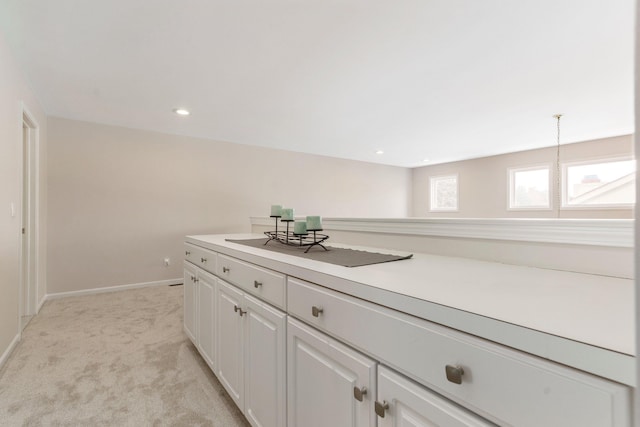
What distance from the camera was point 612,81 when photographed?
9.19ft

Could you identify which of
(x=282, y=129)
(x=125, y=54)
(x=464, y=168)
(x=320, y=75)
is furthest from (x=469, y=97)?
(x=464, y=168)

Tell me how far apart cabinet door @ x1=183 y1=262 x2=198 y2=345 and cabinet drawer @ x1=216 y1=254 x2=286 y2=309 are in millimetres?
553

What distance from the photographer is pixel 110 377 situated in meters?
1.88

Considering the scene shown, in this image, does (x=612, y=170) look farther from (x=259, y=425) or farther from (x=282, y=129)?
(x=259, y=425)

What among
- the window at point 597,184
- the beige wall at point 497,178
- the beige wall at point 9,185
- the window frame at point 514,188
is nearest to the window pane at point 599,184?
the window at point 597,184

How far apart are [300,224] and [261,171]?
147 inches

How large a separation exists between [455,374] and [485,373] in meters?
0.06

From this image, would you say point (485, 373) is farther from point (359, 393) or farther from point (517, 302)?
point (359, 393)

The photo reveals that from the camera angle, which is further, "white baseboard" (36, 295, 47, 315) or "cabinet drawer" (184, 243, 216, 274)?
"white baseboard" (36, 295, 47, 315)

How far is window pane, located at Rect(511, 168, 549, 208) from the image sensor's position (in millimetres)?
5535

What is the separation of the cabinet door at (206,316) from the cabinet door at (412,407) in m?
1.27

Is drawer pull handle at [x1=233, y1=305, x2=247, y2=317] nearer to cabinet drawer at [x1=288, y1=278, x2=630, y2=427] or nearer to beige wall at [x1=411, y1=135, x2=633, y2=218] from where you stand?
cabinet drawer at [x1=288, y1=278, x2=630, y2=427]

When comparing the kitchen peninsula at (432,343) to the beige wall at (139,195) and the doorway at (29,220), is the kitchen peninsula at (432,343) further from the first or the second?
the beige wall at (139,195)

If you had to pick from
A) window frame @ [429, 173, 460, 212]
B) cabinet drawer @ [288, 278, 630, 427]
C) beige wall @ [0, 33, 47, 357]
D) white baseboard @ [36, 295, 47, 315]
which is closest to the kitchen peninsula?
cabinet drawer @ [288, 278, 630, 427]
